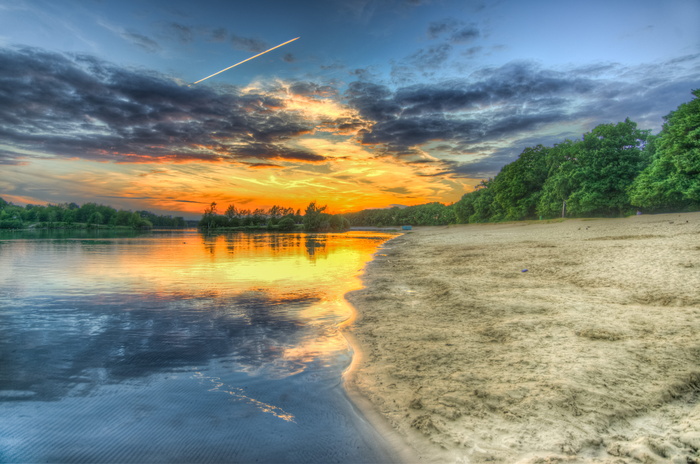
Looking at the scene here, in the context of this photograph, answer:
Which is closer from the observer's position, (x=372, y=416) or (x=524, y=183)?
(x=372, y=416)

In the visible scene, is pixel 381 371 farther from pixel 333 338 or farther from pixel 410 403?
pixel 333 338

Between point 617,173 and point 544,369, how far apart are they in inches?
1920

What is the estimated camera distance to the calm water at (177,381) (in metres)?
3.68

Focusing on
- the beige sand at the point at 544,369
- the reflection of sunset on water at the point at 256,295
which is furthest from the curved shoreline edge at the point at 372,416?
the reflection of sunset on water at the point at 256,295

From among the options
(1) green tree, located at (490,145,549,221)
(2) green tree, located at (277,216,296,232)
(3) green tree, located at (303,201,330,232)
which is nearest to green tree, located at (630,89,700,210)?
(1) green tree, located at (490,145,549,221)

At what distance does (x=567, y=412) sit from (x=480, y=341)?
8.03ft

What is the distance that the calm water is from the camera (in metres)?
3.68

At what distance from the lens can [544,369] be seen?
4.71m

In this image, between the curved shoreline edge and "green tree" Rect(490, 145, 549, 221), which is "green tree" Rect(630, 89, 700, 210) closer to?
"green tree" Rect(490, 145, 549, 221)

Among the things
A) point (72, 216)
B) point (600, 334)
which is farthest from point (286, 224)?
point (600, 334)

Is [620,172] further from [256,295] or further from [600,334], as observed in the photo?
[256,295]

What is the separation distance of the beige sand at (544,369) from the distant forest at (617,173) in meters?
32.4

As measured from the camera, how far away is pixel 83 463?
11.3 feet

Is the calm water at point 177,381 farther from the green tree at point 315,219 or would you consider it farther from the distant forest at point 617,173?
the green tree at point 315,219
